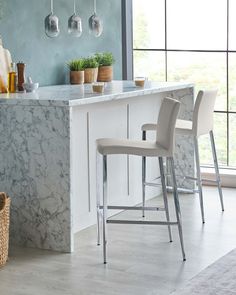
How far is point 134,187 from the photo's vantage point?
6.18m

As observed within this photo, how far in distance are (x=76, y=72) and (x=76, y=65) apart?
0.06m

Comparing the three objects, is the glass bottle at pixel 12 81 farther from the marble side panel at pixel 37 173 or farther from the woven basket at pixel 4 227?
the woven basket at pixel 4 227

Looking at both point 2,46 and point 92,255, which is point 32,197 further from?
point 2,46

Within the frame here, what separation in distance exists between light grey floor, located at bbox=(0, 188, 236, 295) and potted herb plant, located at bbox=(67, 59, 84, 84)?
126 cm

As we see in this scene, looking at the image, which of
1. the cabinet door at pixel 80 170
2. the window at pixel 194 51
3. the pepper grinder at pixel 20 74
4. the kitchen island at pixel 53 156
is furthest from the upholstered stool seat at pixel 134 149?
the window at pixel 194 51

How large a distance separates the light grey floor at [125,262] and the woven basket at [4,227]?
0.07 meters

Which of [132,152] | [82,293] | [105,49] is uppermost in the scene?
[105,49]

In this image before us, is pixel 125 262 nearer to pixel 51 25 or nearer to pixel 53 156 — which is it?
pixel 53 156

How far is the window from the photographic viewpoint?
6.99 m

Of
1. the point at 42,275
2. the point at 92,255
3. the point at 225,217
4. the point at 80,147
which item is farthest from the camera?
the point at 225,217

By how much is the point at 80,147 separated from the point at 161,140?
769 mm

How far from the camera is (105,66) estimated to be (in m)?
6.48

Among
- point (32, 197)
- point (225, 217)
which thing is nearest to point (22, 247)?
point (32, 197)

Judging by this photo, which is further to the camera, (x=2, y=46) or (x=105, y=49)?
(x=105, y=49)
